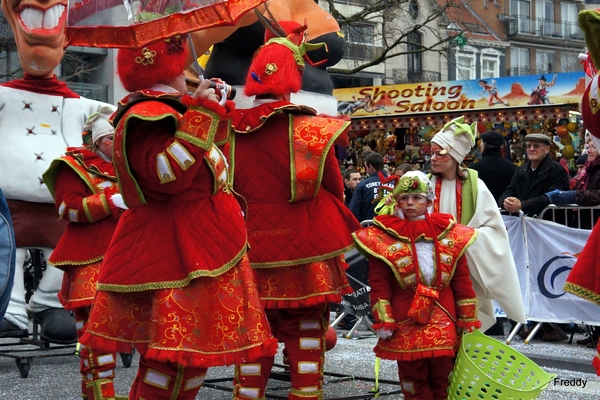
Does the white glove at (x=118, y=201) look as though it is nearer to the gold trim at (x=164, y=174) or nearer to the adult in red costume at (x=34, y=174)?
the gold trim at (x=164, y=174)

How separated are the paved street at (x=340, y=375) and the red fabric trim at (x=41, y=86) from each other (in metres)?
1.93

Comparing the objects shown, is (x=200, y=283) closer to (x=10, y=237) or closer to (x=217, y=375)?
(x=10, y=237)

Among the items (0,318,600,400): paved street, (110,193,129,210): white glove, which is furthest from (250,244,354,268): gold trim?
(0,318,600,400): paved street

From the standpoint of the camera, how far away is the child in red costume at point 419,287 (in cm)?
485

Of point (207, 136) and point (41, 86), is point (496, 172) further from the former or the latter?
point (207, 136)

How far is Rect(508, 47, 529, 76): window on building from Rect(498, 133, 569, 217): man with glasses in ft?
154

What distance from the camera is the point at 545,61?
189 feet

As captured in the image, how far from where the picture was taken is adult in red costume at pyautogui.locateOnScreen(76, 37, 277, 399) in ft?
11.8

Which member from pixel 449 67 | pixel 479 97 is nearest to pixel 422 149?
pixel 479 97

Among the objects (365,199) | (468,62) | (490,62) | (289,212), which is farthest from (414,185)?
(490,62)

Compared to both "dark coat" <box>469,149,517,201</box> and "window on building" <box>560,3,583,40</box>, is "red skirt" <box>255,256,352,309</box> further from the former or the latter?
"window on building" <box>560,3,583,40</box>

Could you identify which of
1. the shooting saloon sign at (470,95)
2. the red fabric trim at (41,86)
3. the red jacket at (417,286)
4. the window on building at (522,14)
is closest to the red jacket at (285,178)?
the red jacket at (417,286)

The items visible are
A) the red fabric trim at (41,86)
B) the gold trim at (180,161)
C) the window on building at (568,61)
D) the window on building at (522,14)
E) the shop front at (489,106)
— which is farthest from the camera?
the window on building at (522,14)

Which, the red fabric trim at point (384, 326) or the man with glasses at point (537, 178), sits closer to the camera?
the red fabric trim at point (384, 326)
